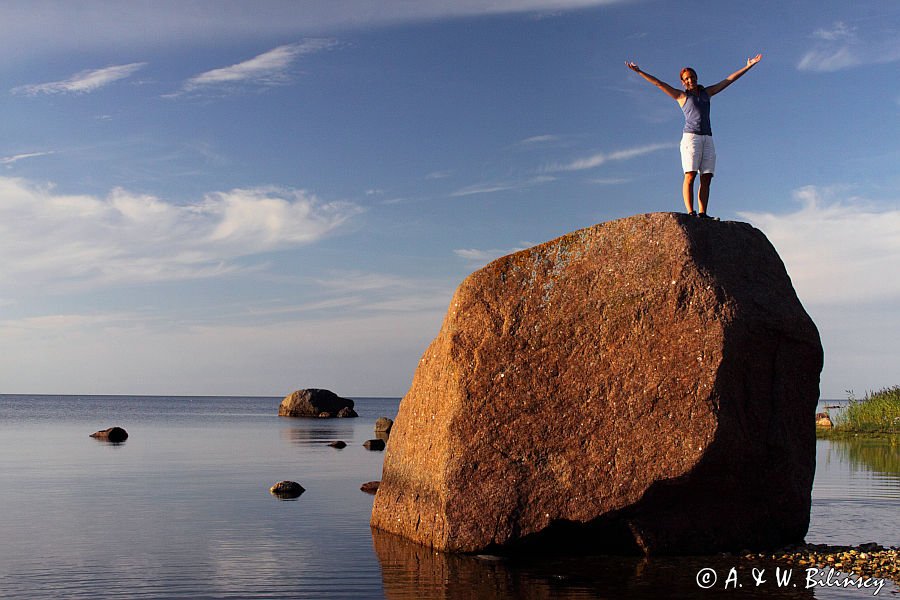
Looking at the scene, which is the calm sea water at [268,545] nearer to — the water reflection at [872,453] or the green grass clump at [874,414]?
the water reflection at [872,453]

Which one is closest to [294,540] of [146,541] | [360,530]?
[360,530]

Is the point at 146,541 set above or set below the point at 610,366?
→ below

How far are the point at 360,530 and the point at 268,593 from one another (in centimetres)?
404

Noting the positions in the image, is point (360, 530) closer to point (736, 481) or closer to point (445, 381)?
point (445, 381)

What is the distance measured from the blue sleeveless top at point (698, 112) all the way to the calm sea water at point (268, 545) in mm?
6057

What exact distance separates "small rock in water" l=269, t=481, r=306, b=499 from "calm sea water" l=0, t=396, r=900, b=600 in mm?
327

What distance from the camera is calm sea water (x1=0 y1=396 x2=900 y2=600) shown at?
9.80m

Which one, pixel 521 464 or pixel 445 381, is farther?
pixel 445 381

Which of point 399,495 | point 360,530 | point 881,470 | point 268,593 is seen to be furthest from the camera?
point 881,470

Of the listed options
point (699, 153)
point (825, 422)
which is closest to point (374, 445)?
point (825, 422)

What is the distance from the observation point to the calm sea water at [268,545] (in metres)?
9.80

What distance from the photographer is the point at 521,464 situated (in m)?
10.9

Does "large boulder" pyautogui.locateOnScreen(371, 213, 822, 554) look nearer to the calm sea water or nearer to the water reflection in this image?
the calm sea water

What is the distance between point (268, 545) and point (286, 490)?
5671 mm
